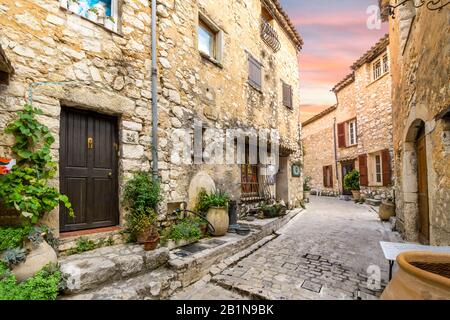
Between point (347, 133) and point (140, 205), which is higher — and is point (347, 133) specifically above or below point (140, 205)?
above

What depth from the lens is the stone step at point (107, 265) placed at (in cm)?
228

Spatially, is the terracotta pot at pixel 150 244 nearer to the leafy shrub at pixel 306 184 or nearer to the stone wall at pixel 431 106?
the stone wall at pixel 431 106

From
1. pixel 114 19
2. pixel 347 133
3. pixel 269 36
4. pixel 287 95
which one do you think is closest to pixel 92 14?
pixel 114 19

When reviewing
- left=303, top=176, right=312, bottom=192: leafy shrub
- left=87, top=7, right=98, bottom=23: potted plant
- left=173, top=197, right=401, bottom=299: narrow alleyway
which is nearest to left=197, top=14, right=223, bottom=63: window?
left=87, top=7, right=98, bottom=23: potted plant

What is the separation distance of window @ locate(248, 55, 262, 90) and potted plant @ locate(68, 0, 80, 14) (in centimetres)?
450

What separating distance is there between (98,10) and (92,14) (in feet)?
0.51

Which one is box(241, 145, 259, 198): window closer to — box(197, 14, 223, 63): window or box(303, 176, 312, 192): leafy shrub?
box(197, 14, 223, 63): window

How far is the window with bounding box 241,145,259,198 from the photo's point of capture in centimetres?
673

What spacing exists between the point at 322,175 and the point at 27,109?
1715 cm

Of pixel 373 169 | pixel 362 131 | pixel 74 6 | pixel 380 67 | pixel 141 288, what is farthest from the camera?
pixel 362 131

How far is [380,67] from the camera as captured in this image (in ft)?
35.9

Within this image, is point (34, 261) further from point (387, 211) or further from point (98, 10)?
point (387, 211)

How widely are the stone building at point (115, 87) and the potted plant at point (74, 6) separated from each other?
0.06 ft

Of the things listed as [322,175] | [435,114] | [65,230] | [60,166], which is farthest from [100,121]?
[322,175]
